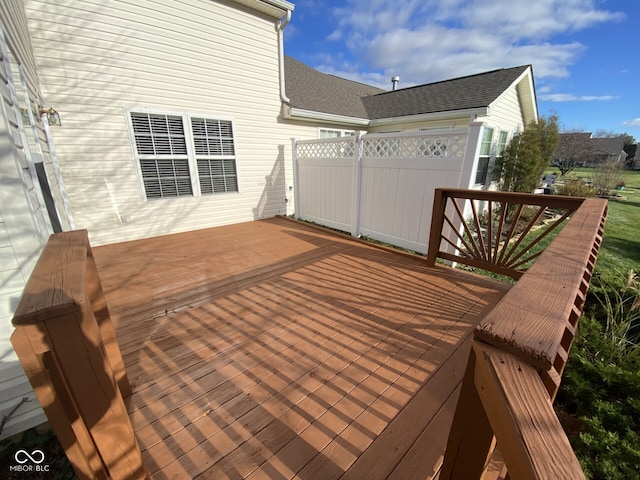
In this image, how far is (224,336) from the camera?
7.33 ft

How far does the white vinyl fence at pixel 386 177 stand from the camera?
11.0 feet

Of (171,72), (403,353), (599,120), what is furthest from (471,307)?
(599,120)

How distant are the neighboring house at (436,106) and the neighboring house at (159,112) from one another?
3.9 inches

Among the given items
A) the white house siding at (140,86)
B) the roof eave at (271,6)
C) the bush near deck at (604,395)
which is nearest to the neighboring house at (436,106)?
the white house siding at (140,86)

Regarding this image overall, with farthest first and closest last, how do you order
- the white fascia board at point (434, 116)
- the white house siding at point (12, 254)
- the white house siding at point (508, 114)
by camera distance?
the white house siding at point (508, 114), the white fascia board at point (434, 116), the white house siding at point (12, 254)

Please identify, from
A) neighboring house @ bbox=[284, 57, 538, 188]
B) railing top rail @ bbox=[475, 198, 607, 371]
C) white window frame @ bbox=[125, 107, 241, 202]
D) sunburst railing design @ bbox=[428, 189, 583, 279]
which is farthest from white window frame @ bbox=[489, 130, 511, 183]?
railing top rail @ bbox=[475, 198, 607, 371]

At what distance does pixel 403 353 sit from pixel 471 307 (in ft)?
3.44

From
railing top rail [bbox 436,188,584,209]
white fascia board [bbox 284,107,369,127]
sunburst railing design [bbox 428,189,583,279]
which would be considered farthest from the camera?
white fascia board [bbox 284,107,369,127]

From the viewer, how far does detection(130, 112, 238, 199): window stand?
447 centimetres

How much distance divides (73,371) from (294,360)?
4.54 feet

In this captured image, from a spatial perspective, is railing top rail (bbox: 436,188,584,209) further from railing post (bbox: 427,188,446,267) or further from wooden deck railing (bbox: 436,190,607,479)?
wooden deck railing (bbox: 436,190,607,479)

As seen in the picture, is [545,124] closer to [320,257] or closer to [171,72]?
[320,257]

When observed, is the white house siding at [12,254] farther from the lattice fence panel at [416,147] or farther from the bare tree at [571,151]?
the bare tree at [571,151]

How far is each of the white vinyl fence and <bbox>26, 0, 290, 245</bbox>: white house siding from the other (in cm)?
161
